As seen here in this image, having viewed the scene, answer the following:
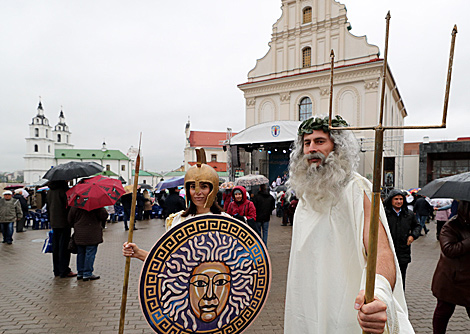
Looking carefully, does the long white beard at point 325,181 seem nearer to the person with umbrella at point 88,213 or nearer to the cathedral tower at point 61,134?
the person with umbrella at point 88,213

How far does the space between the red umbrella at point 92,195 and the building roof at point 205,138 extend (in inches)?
2235

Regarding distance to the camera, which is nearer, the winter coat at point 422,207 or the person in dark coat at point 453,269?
the person in dark coat at point 453,269

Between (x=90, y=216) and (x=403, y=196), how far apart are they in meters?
5.17

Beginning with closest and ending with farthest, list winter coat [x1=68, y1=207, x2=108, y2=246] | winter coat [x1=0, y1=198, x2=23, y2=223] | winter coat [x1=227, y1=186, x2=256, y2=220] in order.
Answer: winter coat [x1=68, y1=207, x2=108, y2=246] < winter coat [x1=227, y1=186, x2=256, y2=220] < winter coat [x1=0, y1=198, x2=23, y2=223]

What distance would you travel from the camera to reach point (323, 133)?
1845 millimetres

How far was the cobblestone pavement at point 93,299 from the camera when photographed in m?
3.79

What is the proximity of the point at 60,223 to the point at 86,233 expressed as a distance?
2.07 feet

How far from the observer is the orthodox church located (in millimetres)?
77188

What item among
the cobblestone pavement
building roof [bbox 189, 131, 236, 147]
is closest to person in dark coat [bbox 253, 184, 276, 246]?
the cobblestone pavement

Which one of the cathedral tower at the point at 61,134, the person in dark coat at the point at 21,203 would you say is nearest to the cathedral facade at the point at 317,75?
the person in dark coat at the point at 21,203

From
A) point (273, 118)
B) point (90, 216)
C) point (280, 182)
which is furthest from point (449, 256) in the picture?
point (273, 118)

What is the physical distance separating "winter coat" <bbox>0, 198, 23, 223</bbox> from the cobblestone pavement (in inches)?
58.7

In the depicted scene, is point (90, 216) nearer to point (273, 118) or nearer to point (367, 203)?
point (367, 203)

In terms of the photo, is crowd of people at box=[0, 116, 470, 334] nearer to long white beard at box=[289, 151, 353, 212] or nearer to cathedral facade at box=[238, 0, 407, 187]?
long white beard at box=[289, 151, 353, 212]
